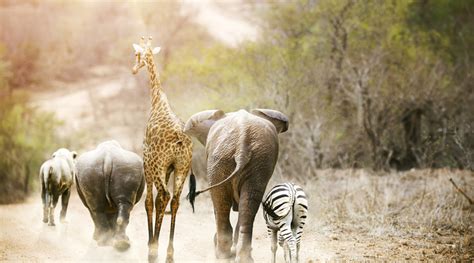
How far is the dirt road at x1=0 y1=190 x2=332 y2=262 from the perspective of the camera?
7219mm

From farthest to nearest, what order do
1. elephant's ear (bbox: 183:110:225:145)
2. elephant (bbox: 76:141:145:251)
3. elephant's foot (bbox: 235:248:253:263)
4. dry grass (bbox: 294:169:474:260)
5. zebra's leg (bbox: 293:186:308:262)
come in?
dry grass (bbox: 294:169:474:260) → elephant (bbox: 76:141:145:251) → elephant's ear (bbox: 183:110:225:145) → zebra's leg (bbox: 293:186:308:262) → elephant's foot (bbox: 235:248:253:263)

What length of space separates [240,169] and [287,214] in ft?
2.07

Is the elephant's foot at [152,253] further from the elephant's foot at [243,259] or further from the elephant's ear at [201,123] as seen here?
the elephant's ear at [201,123]

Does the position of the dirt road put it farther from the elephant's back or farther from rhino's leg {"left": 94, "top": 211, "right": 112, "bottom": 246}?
the elephant's back

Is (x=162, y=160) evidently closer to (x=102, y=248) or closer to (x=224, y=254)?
(x=224, y=254)

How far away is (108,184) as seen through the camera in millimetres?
7141

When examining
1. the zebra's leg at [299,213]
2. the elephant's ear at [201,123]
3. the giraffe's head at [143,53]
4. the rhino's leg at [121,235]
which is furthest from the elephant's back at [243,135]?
the rhino's leg at [121,235]

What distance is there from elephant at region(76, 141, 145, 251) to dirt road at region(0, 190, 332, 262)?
0.33 metres

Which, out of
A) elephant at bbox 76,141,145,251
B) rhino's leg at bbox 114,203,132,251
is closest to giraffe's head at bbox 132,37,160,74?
elephant at bbox 76,141,145,251

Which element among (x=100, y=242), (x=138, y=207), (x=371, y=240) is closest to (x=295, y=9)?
(x=138, y=207)

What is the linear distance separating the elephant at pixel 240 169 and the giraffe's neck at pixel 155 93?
0.60m

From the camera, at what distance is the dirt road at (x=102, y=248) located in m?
7.22

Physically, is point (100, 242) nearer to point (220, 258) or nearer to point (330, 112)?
point (220, 258)

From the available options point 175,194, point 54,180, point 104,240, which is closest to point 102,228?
point 104,240
